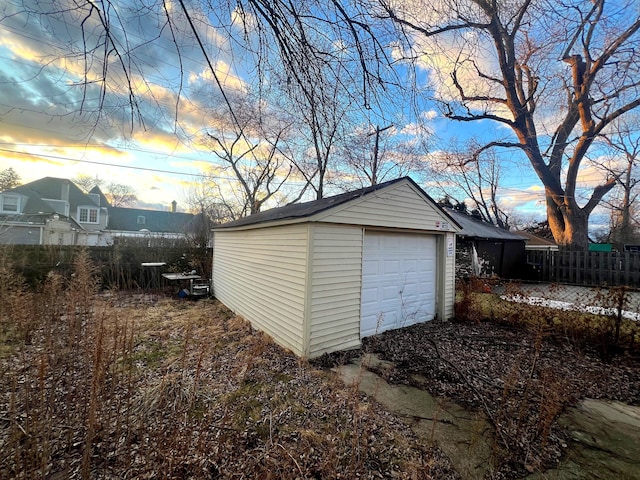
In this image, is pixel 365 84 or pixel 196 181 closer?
pixel 365 84

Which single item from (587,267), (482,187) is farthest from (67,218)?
(482,187)

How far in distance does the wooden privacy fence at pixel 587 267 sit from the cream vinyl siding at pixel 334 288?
37.9 ft

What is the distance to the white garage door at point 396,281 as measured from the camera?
5020mm

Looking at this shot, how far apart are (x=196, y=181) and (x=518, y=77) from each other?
1756 centimetres

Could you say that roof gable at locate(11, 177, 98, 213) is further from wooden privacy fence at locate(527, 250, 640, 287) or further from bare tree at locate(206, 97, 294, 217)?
wooden privacy fence at locate(527, 250, 640, 287)

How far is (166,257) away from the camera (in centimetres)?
1055

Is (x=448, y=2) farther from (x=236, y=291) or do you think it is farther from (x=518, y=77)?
(x=518, y=77)

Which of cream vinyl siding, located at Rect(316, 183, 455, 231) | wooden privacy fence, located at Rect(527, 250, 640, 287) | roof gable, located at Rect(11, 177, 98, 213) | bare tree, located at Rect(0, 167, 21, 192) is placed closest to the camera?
cream vinyl siding, located at Rect(316, 183, 455, 231)

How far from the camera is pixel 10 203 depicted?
677 inches

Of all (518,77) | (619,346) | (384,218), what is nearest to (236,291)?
(384,218)

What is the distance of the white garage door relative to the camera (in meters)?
5.02

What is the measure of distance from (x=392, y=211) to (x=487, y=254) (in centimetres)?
897

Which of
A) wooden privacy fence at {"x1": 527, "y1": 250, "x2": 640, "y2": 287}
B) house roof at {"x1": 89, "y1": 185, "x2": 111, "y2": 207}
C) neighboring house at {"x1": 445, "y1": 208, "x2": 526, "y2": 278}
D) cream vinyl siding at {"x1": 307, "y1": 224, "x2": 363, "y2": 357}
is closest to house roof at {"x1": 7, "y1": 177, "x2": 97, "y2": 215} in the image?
house roof at {"x1": 89, "y1": 185, "x2": 111, "y2": 207}

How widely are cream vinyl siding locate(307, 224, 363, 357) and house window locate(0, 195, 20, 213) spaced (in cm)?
2325
